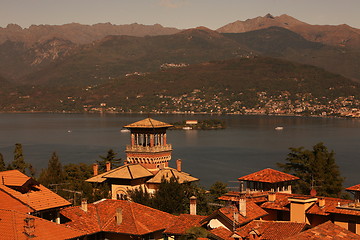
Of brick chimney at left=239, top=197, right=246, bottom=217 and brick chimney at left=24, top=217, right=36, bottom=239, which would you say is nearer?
brick chimney at left=24, top=217, right=36, bottom=239

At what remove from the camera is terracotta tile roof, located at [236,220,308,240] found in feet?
90.9

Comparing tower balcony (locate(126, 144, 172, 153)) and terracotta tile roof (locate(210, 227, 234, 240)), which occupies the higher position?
tower balcony (locate(126, 144, 172, 153))

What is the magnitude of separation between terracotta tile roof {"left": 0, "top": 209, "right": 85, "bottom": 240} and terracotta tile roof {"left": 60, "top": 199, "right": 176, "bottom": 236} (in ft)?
9.94

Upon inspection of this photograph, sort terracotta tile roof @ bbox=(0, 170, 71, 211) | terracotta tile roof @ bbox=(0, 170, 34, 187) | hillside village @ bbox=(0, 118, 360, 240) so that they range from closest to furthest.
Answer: hillside village @ bbox=(0, 118, 360, 240) < terracotta tile roof @ bbox=(0, 170, 71, 211) < terracotta tile roof @ bbox=(0, 170, 34, 187)

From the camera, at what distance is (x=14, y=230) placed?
26266 millimetres

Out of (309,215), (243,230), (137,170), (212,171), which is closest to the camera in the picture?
(243,230)

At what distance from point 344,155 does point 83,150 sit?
7346 centimetres

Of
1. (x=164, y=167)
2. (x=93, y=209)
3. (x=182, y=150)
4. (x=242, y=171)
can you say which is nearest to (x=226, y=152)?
(x=182, y=150)

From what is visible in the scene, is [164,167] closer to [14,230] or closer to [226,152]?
[14,230]

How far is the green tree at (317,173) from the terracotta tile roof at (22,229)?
89.7 ft

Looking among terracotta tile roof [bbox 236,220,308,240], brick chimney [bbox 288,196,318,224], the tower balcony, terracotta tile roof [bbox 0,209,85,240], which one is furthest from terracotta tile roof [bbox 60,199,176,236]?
the tower balcony

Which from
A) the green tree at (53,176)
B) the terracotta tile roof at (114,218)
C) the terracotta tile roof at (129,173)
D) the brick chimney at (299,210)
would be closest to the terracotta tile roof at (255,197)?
the brick chimney at (299,210)

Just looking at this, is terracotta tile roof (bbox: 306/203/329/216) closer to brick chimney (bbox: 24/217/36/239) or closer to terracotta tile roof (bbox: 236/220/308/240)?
terracotta tile roof (bbox: 236/220/308/240)

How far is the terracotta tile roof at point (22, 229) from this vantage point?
26031 mm
